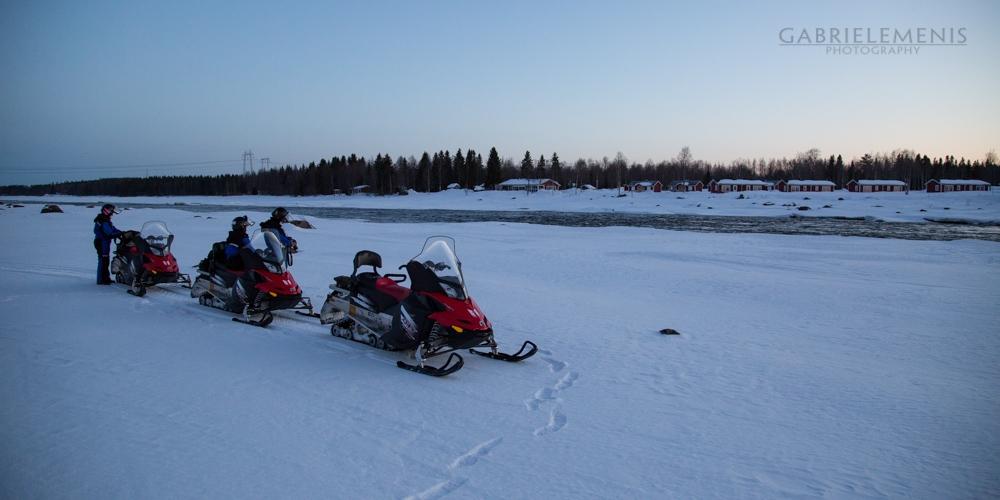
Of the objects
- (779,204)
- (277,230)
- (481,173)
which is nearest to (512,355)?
(277,230)

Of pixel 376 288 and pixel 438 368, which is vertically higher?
pixel 376 288

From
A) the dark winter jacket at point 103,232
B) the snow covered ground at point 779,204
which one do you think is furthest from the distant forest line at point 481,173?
the dark winter jacket at point 103,232

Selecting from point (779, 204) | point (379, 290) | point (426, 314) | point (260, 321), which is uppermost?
point (779, 204)

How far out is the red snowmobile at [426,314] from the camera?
18.5ft

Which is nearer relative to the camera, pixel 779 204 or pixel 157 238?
pixel 157 238

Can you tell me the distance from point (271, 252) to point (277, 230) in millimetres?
963

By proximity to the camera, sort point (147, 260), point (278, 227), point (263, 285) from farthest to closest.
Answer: point (147, 260)
point (278, 227)
point (263, 285)

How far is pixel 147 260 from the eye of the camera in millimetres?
9414

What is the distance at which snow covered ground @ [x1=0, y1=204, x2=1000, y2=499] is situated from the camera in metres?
3.55

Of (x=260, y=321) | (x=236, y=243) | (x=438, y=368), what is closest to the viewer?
(x=438, y=368)

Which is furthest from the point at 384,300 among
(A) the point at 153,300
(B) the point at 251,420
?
(A) the point at 153,300

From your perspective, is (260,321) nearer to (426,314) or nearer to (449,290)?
(426,314)

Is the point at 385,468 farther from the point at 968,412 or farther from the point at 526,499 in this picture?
the point at 968,412

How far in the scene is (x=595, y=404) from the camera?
488 cm
